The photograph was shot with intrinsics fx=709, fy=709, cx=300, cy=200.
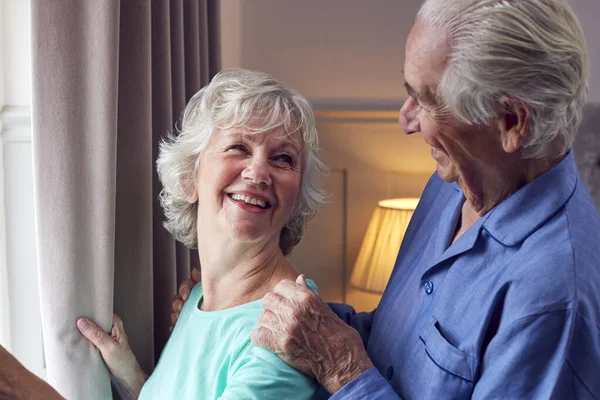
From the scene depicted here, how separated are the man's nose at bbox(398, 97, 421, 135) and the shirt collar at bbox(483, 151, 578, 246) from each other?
18 cm

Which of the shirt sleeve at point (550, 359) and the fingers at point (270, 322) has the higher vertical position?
the shirt sleeve at point (550, 359)

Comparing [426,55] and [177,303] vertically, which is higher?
[426,55]

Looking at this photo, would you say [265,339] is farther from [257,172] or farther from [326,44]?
[326,44]

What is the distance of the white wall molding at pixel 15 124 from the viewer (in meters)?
1.69

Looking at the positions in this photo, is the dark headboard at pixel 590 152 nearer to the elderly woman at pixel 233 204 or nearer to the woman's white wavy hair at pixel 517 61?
the elderly woman at pixel 233 204

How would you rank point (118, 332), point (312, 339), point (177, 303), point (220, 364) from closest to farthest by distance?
point (312, 339) < point (220, 364) < point (118, 332) < point (177, 303)

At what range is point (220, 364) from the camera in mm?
1389

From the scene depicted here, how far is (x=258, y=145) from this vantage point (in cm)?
143

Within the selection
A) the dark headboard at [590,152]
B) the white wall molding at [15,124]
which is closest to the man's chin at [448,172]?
the white wall molding at [15,124]

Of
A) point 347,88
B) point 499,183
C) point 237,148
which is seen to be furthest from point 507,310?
point 347,88

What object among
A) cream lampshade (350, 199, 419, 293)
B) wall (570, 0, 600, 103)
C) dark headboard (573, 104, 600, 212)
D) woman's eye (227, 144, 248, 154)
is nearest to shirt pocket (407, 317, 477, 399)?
woman's eye (227, 144, 248, 154)

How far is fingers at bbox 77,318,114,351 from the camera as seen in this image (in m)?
1.52

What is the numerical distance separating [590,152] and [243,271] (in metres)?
1.46

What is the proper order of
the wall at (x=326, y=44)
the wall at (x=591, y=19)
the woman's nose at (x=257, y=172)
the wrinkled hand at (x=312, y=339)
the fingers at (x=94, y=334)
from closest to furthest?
the wrinkled hand at (x=312, y=339) → the woman's nose at (x=257, y=172) → the fingers at (x=94, y=334) → the wall at (x=326, y=44) → the wall at (x=591, y=19)
